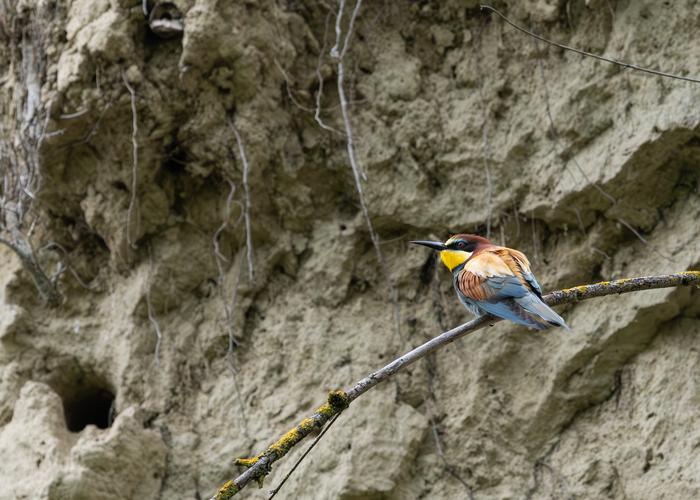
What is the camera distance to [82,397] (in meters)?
3.23

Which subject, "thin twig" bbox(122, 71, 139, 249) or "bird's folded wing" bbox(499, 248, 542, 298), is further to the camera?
"thin twig" bbox(122, 71, 139, 249)

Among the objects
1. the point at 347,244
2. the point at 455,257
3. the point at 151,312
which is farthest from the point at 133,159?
the point at 455,257

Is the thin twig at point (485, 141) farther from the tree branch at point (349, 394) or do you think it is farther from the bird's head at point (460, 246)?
the tree branch at point (349, 394)

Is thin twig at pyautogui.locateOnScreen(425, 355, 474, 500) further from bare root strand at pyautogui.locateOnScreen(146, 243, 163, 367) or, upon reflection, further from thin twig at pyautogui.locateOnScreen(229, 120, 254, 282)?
bare root strand at pyautogui.locateOnScreen(146, 243, 163, 367)

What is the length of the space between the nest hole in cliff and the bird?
4.61 ft

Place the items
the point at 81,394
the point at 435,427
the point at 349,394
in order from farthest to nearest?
the point at 81,394 → the point at 435,427 → the point at 349,394

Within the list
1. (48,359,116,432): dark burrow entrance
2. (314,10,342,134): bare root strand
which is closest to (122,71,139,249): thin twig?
(48,359,116,432): dark burrow entrance

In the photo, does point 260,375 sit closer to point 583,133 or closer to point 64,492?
point 64,492

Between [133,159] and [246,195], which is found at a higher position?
[133,159]

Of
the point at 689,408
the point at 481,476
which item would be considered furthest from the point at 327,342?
the point at 689,408

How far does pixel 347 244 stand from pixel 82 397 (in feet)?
3.80

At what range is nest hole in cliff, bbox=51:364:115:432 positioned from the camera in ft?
10.4

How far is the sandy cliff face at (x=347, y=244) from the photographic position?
269 centimetres

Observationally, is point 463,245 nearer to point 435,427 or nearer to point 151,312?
point 435,427
